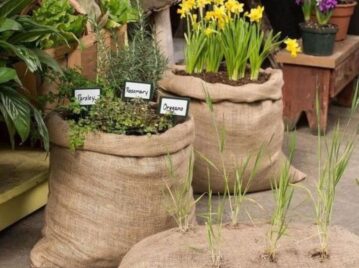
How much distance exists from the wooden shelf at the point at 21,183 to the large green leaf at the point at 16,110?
38 centimetres

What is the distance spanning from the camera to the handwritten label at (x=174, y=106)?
218 centimetres

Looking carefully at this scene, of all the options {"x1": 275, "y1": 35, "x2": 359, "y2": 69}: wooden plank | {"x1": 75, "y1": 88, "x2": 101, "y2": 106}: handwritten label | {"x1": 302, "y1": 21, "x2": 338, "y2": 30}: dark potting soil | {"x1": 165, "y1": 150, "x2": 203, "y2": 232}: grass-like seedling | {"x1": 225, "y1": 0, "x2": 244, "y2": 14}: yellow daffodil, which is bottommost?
{"x1": 165, "y1": 150, "x2": 203, "y2": 232}: grass-like seedling

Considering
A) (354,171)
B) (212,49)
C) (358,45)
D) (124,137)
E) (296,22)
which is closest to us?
(124,137)

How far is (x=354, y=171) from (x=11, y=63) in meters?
1.57

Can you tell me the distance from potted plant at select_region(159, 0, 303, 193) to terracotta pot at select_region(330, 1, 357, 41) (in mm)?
1069

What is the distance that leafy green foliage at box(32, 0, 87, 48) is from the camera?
2381mm

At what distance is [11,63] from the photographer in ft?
7.20

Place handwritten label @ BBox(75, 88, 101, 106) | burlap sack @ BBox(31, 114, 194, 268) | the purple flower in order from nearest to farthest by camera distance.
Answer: burlap sack @ BBox(31, 114, 194, 268)
handwritten label @ BBox(75, 88, 101, 106)
the purple flower

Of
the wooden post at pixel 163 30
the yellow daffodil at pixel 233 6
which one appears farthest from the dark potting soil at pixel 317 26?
the yellow daffodil at pixel 233 6

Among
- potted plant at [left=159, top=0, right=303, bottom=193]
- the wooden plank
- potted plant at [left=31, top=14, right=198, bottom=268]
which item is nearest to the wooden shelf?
potted plant at [left=31, top=14, right=198, bottom=268]

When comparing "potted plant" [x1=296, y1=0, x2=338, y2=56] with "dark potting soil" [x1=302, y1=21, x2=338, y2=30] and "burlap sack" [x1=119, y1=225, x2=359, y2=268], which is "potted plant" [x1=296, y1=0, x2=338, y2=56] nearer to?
"dark potting soil" [x1=302, y1=21, x2=338, y2=30]

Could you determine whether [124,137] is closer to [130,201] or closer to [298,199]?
[130,201]

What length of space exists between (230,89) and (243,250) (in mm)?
853

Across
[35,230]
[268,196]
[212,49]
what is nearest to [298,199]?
[268,196]
